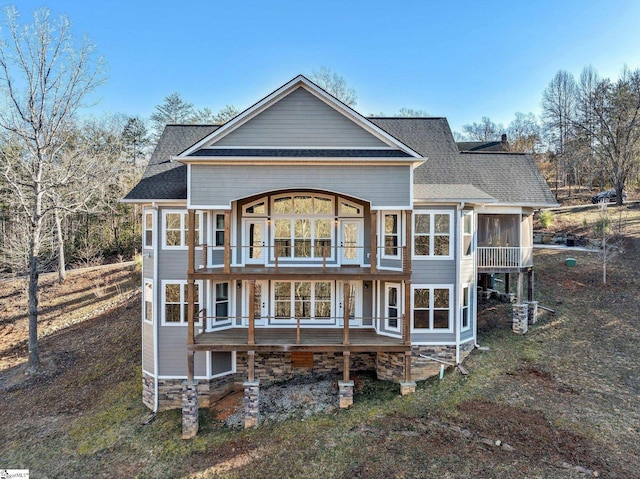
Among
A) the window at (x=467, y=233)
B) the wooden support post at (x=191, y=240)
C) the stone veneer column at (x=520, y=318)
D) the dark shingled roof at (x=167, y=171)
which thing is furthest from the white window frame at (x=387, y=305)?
the dark shingled roof at (x=167, y=171)

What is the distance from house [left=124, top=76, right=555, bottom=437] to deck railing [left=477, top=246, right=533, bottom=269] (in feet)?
0.18

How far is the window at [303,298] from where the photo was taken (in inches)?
501

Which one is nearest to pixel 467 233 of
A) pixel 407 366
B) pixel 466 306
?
pixel 466 306

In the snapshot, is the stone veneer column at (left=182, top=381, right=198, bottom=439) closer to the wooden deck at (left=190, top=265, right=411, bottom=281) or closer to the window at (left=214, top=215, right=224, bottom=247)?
the wooden deck at (left=190, top=265, right=411, bottom=281)

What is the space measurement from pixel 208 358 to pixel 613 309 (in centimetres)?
1687

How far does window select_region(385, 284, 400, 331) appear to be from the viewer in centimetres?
1194

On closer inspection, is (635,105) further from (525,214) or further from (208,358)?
(208,358)

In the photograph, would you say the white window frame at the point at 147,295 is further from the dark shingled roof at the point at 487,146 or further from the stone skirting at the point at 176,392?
the dark shingled roof at the point at 487,146

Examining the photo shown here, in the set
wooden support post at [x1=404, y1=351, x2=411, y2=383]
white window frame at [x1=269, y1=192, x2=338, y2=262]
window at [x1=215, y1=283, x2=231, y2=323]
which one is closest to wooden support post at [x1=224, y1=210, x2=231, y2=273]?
window at [x1=215, y1=283, x2=231, y2=323]

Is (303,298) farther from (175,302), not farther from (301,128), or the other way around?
(301,128)

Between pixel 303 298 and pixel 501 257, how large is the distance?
7970 mm

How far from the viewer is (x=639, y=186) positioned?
120 ft

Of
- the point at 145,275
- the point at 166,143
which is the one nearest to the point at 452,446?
the point at 145,275

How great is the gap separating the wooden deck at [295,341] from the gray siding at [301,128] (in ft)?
20.5
